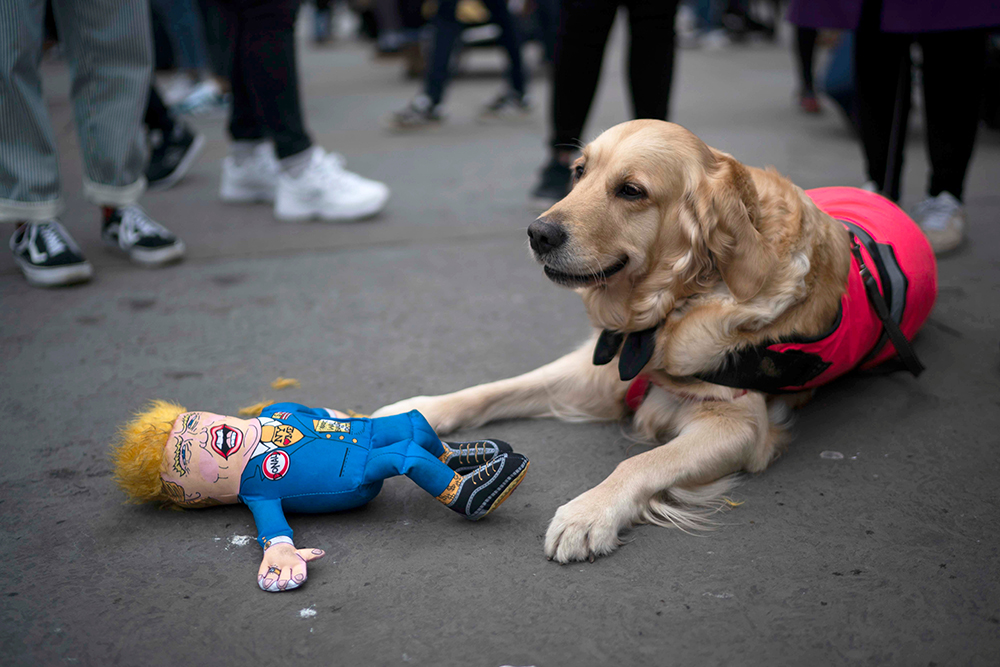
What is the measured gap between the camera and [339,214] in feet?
12.9

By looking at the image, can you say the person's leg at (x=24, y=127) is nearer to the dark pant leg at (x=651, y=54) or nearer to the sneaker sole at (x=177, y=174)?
the sneaker sole at (x=177, y=174)

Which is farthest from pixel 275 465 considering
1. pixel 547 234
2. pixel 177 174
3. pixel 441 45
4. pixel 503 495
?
pixel 441 45

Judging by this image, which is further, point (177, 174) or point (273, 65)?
point (177, 174)

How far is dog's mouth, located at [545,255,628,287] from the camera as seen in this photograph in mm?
1891

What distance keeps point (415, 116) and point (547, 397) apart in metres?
4.41

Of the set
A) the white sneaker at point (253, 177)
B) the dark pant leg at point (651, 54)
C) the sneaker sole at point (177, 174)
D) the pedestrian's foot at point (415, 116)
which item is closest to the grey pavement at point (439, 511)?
the white sneaker at point (253, 177)

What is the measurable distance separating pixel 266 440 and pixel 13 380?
1226 millimetres

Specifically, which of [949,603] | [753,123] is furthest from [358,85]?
[949,603]

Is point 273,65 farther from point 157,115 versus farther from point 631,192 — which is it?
point 631,192

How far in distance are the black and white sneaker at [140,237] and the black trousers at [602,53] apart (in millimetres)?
1816

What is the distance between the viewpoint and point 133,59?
9.98 feet

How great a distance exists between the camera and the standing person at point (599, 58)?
3.33m

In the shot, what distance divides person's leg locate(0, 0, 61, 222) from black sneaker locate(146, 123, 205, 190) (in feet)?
5.46

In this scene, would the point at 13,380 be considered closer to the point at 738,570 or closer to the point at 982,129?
the point at 738,570
